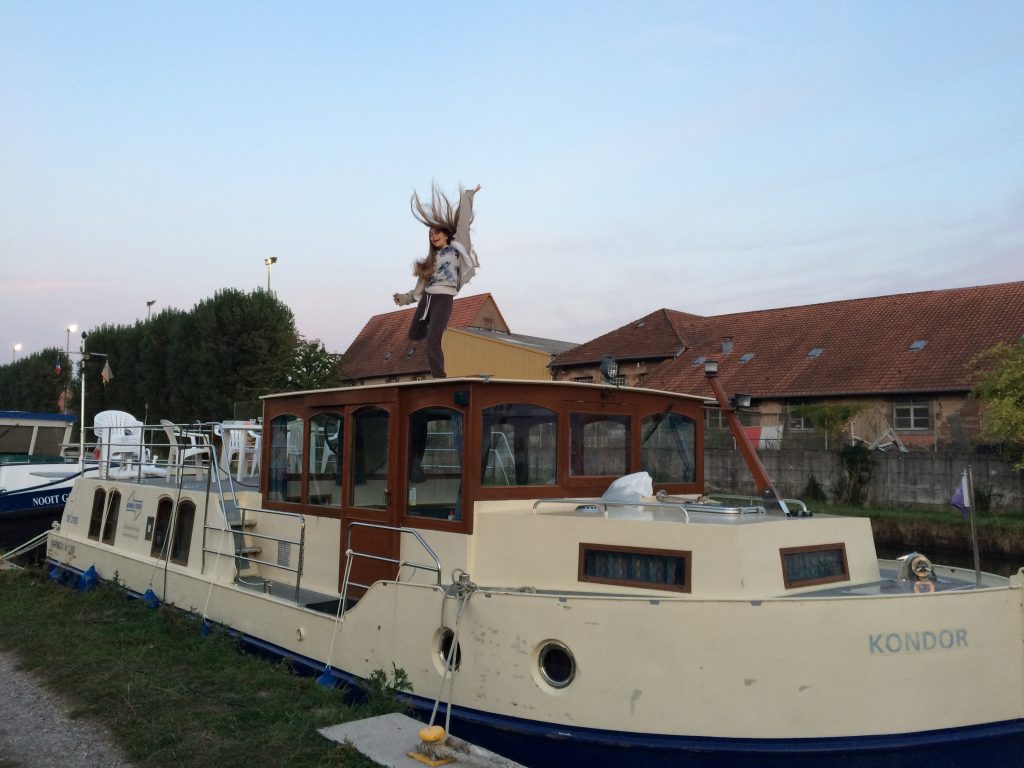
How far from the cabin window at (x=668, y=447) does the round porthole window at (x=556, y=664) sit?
2.17m

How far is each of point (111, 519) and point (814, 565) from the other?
30.1ft

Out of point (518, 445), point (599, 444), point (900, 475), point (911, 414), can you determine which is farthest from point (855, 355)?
point (518, 445)

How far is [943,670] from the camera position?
16.3 ft

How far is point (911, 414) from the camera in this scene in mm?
26438

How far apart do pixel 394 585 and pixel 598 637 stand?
178cm

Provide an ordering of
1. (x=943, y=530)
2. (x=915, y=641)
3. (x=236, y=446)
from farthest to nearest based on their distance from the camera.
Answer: (x=943, y=530) → (x=236, y=446) → (x=915, y=641)

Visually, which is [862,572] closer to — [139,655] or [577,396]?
[577,396]

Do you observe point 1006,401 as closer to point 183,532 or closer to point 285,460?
point 285,460

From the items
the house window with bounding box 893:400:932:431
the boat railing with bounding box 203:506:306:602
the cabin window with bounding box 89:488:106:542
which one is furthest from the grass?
the house window with bounding box 893:400:932:431

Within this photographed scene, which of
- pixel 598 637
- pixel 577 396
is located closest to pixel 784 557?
pixel 598 637

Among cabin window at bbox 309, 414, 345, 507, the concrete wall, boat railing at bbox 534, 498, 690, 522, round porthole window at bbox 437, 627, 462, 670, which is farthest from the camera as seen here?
the concrete wall

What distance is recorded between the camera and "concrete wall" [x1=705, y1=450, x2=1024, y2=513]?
20453mm

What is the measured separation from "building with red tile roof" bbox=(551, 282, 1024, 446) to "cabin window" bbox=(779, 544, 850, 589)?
1588 centimetres

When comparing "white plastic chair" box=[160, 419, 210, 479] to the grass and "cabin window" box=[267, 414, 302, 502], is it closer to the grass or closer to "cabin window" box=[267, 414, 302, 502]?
"cabin window" box=[267, 414, 302, 502]
